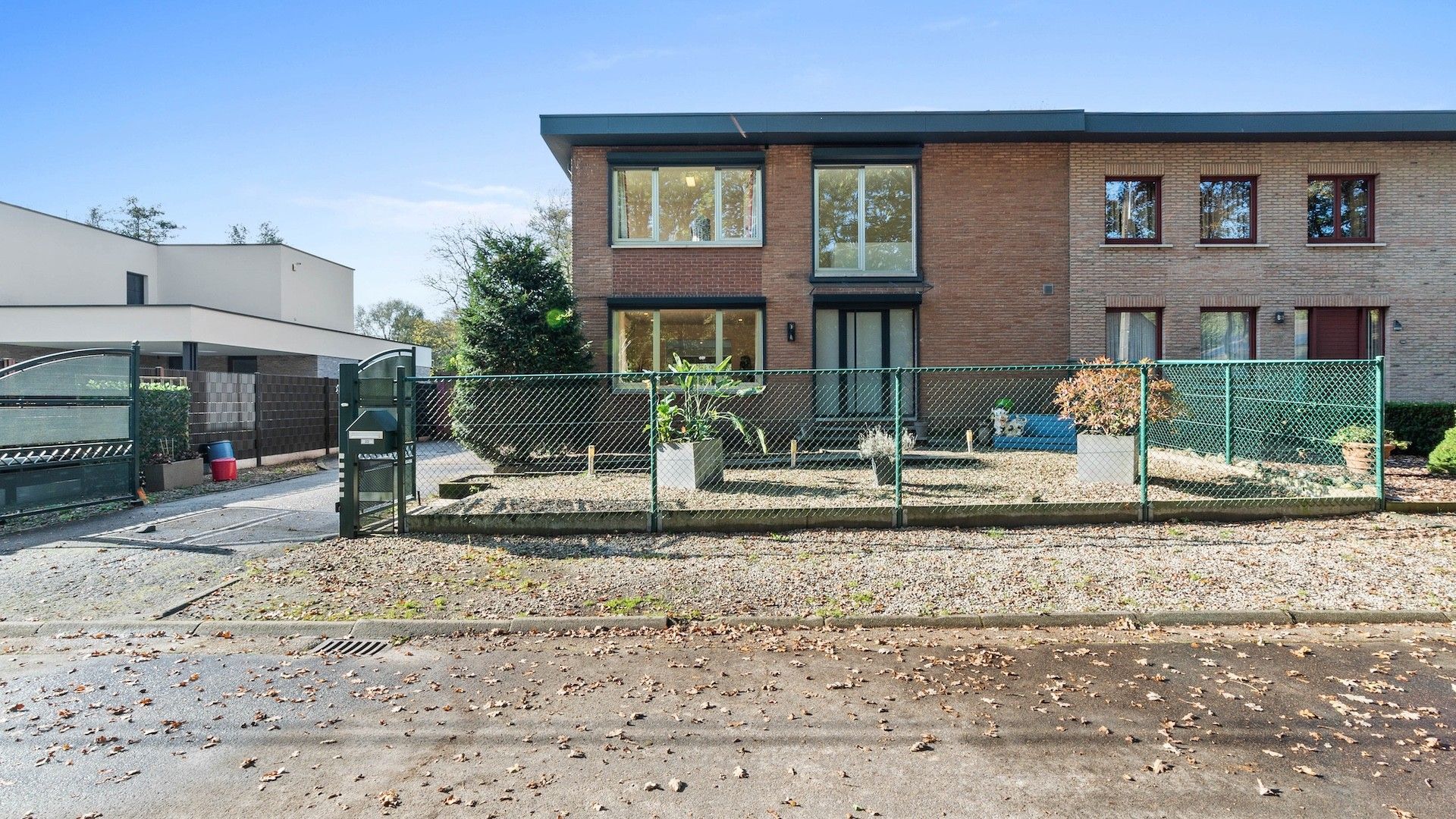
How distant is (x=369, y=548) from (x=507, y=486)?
3.30m

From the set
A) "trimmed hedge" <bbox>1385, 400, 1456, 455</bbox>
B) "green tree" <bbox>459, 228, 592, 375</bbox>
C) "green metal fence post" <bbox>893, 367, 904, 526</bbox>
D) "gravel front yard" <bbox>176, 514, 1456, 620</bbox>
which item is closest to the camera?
"gravel front yard" <bbox>176, 514, 1456, 620</bbox>

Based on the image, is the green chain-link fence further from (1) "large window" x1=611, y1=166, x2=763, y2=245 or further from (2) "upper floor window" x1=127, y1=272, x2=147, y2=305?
(2) "upper floor window" x1=127, y1=272, x2=147, y2=305

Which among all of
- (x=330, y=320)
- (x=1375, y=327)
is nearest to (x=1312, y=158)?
(x=1375, y=327)

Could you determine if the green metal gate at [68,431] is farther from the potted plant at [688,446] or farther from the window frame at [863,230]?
the window frame at [863,230]

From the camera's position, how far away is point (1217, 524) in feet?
28.5

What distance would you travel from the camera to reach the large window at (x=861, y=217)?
16.7m

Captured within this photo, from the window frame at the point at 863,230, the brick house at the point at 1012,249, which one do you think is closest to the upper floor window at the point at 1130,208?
the brick house at the point at 1012,249

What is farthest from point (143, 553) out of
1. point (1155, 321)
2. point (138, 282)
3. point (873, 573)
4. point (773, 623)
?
point (138, 282)

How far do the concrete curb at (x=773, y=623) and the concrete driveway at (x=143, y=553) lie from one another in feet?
2.02

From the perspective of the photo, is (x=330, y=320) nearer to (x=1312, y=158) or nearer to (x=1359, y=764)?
(x=1312, y=158)

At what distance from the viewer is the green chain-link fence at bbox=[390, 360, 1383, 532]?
342 inches

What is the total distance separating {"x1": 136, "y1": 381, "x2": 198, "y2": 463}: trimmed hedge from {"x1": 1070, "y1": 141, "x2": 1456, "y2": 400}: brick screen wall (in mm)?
17184

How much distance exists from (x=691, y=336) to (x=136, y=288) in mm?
27726

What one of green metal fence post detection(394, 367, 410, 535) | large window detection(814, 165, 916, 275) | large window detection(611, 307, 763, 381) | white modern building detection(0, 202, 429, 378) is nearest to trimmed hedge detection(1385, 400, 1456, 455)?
large window detection(814, 165, 916, 275)
